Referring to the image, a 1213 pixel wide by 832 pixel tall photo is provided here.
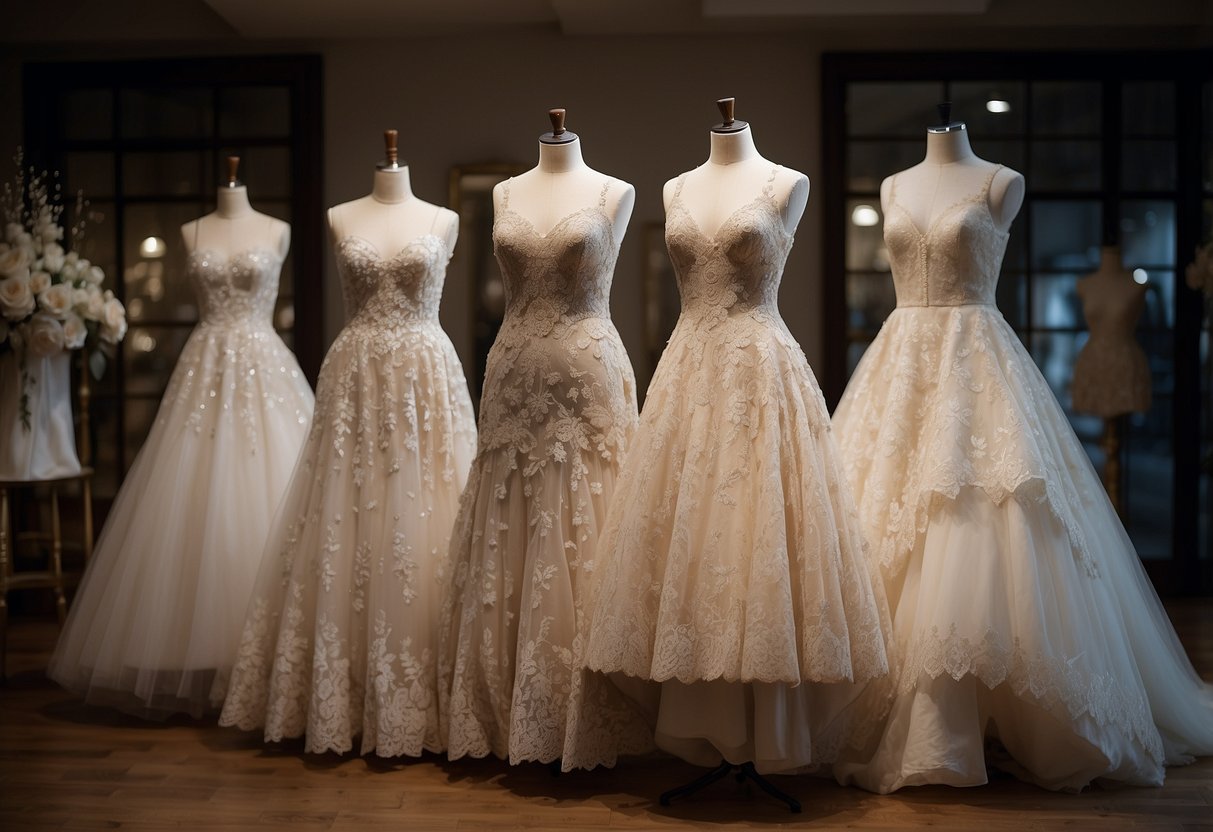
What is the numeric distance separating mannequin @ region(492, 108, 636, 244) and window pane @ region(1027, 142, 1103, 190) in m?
3.09

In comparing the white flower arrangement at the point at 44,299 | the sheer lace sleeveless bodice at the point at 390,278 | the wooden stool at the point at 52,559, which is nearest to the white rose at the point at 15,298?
the white flower arrangement at the point at 44,299

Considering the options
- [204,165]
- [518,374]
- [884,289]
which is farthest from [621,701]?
[204,165]

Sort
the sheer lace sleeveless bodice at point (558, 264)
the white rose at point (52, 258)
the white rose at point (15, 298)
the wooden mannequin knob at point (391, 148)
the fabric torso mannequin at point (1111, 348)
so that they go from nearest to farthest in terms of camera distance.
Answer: the sheer lace sleeveless bodice at point (558, 264) → the wooden mannequin knob at point (391, 148) → the white rose at point (15, 298) → the white rose at point (52, 258) → the fabric torso mannequin at point (1111, 348)

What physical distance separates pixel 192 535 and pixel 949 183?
2.70m

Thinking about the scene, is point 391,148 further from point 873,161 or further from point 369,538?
point 873,161

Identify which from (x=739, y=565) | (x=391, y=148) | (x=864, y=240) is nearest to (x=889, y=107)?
(x=864, y=240)

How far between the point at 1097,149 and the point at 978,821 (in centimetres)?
386

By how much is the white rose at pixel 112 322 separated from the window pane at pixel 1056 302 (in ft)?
13.6

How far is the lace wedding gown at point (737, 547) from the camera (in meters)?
2.78

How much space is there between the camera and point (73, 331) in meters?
4.50

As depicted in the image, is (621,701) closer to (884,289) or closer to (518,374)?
(518,374)

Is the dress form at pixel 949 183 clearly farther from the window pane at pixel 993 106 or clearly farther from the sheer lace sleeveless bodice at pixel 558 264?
the window pane at pixel 993 106

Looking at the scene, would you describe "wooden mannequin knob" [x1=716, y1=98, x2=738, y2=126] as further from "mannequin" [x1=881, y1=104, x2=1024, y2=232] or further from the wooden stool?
the wooden stool

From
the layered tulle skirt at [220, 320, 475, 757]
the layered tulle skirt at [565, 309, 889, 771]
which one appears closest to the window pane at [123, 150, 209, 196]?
the layered tulle skirt at [220, 320, 475, 757]
